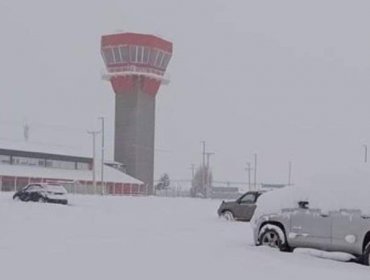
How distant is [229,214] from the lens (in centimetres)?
2777

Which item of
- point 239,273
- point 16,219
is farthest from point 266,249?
point 16,219

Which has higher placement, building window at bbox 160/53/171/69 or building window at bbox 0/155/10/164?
building window at bbox 160/53/171/69

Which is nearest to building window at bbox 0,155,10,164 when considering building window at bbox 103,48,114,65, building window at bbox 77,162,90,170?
building window at bbox 77,162,90,170

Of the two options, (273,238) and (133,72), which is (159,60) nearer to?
(133,72)

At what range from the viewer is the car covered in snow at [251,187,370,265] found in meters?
12.6

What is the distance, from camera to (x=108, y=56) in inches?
4392

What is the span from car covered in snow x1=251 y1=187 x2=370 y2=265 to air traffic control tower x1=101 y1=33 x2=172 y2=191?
A: 300ft

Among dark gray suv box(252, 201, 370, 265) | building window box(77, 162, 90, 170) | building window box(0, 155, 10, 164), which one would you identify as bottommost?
dark gray suv box(252, 201, 370, 265)

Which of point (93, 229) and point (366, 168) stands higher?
point (366, 168)

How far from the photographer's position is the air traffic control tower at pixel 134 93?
4200 inches

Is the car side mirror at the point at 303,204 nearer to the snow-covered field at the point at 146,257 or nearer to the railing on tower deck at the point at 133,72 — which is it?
the snow-covered field at the point at 146,257

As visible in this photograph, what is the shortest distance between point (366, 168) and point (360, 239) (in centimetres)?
185

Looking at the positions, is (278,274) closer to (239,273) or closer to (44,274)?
(239,273)

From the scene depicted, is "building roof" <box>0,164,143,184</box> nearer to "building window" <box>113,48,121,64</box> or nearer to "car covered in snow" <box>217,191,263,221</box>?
"building window" <box>113,48,121,64</box>
